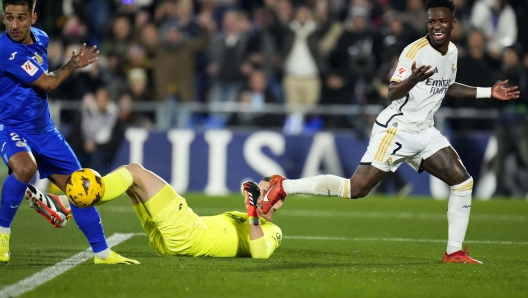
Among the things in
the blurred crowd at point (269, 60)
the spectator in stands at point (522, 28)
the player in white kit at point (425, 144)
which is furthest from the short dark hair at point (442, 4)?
the spectator in stands at point (522, 28)

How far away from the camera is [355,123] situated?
51.4ft

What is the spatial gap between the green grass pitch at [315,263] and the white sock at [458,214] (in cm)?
27

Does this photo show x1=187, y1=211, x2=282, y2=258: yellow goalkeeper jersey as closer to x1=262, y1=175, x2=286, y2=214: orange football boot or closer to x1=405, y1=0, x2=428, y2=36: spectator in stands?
x1=262, y1=175, x2=286, y2=214: orange football boot

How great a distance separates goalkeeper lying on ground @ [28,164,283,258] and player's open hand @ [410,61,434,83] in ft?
5.54

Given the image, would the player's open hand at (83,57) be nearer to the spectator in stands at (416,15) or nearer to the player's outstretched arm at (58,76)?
the player's outstretched arm at (58,76)

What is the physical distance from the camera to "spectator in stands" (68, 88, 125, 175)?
1589cm

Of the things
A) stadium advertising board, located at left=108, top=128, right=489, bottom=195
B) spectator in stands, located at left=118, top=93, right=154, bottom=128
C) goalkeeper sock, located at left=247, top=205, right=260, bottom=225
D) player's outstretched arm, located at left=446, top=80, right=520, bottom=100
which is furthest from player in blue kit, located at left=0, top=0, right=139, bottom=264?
spectator in stands, located at left=118, top=93, right=154, bottom=128

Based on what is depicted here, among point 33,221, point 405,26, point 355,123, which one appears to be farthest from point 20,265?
point 405,26

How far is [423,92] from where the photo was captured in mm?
7910

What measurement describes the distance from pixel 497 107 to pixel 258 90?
460 centimetres

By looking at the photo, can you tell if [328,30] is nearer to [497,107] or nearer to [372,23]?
[372,23]

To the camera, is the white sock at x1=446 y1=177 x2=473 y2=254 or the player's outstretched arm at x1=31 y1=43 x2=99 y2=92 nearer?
the player's outstretched arm at x1=31 y1=43 x2=99 y2=92

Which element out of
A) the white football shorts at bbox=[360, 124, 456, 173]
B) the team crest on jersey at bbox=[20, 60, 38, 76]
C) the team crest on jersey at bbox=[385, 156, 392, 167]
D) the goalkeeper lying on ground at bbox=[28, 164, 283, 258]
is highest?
the team crest on jersey at bbox=[20, 60, 38, 76]

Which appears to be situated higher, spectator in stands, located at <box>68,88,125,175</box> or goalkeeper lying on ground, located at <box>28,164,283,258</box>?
goalkeeper lying on ground, located at <box>28,164,283,258</box>
